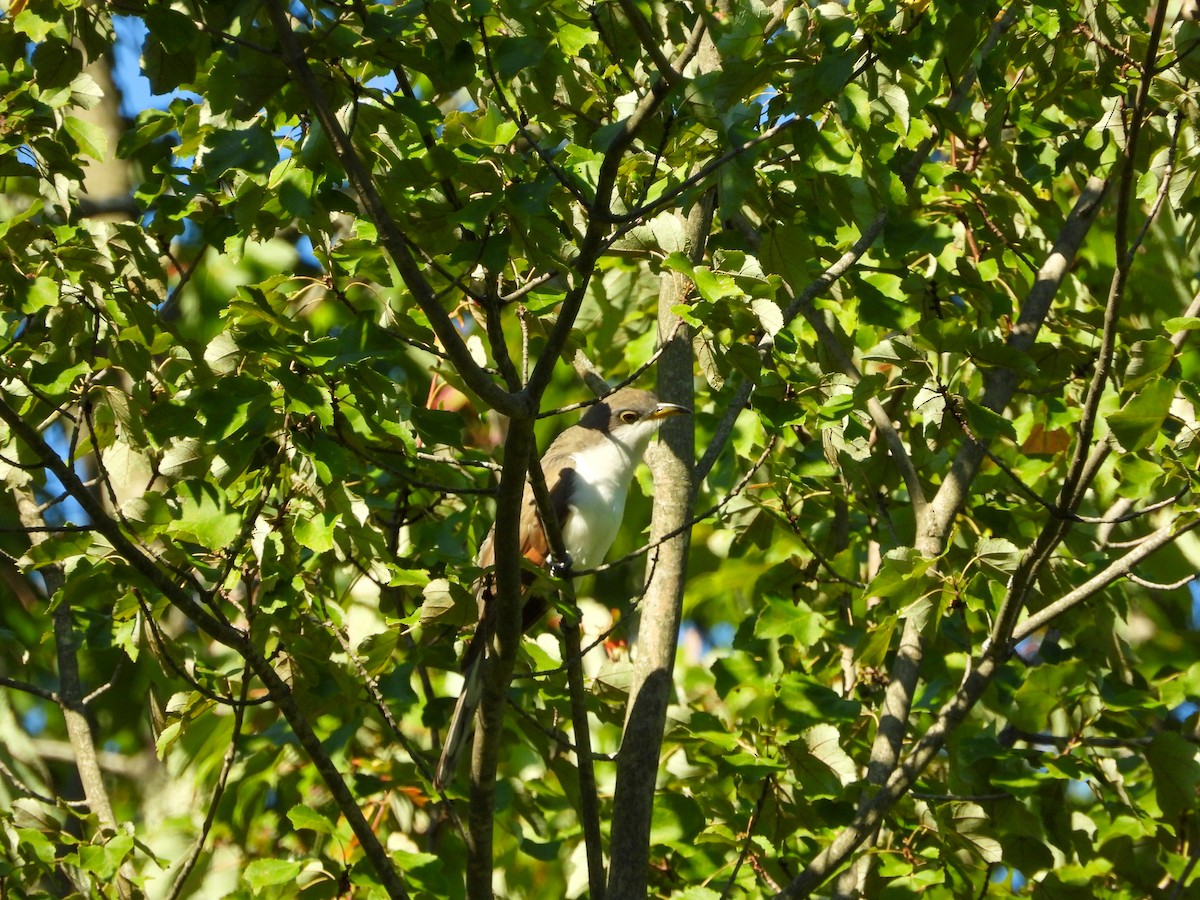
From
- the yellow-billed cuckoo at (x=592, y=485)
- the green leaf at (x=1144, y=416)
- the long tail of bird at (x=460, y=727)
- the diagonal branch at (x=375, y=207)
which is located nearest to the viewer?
the diagonal branch at (x=375, y=207)

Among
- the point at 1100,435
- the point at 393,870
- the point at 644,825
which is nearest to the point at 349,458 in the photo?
the point at 393,870

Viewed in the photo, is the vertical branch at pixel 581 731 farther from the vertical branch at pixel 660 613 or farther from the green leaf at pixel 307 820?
the green leaf at pixel 307 820

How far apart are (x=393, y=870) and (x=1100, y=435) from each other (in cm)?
344

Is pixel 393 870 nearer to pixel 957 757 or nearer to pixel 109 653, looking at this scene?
pixel 957 757

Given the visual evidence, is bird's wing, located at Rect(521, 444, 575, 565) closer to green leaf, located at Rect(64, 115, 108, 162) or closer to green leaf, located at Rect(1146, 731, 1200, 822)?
green leaf, located at Rect(64, 115, 108, 162)

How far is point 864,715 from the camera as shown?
15.3ft

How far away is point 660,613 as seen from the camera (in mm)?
4402

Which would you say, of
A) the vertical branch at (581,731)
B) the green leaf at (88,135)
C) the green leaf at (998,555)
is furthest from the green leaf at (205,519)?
the green leaf at (998,555)

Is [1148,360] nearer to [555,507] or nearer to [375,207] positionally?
[375,207]

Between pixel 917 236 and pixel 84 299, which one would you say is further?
pixel 917 236

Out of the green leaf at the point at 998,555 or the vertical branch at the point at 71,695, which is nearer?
the green leaf at the point at 998,555

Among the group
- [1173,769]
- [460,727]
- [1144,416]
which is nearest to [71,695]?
[460,727]

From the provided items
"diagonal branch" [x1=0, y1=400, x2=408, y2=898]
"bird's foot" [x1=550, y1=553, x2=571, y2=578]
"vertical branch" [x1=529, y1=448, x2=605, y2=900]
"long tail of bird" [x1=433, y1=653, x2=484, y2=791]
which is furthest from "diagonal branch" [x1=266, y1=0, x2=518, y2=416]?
"long tail of bird" [x1=433, y1=653, x2=484, y2=791]

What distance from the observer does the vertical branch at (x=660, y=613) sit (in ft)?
13.4
